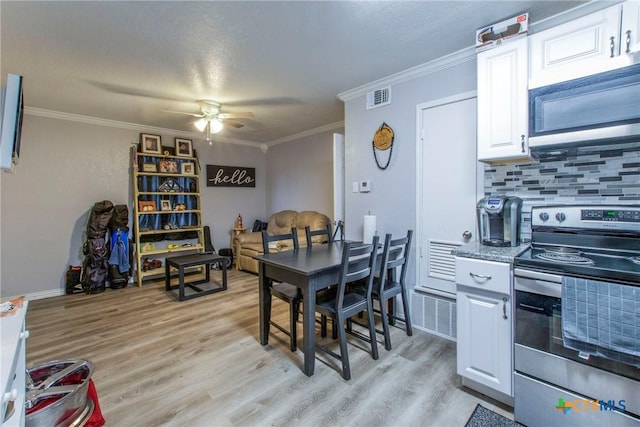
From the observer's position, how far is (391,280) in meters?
2.85

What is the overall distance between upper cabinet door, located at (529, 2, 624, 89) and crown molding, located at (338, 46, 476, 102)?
0.63 m

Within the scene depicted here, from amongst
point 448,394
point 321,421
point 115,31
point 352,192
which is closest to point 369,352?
point 448,394

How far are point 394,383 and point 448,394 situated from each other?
0.34m

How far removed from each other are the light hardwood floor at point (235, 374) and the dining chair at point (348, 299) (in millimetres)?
182

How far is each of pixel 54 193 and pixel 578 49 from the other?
227 inches

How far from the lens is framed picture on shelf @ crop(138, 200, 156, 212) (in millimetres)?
4535

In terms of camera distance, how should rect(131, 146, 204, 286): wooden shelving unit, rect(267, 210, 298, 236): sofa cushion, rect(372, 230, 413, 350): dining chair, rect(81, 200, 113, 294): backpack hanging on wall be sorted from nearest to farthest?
rect(372, 230, 413, 350): dining chair
rect(81, 200, 113, 294): backpack hanging on wall
rect(131, 146, 204, 286): wooden shelving unit
rect(267, 210, 298, 236): sofa cushion

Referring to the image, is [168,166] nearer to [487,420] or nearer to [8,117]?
[8,117]

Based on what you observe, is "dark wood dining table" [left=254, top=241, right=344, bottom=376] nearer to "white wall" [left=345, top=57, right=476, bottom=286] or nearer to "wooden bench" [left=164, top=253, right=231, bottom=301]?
"white wall" [left=345, top=57, right=476, bottom=286]

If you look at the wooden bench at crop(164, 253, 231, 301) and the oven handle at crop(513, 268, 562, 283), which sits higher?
the oven handle at crop(513, 268, 562, 283)

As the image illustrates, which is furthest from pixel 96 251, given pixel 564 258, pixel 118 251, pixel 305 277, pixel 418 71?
pixel 564 258

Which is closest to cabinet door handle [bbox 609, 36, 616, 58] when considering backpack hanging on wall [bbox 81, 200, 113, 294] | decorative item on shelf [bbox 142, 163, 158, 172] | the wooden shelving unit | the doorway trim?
the doorway trim

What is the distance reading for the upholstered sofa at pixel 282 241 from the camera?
15.8 ft

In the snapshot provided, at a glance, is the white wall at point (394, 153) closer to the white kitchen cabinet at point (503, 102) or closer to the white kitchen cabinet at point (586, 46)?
the white kitchen cabinet at point (503, 102)
